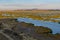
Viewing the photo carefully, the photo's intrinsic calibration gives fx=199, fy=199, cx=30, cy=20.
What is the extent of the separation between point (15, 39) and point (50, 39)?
264 inches

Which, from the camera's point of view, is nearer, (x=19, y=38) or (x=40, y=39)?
(x=19, y=38)

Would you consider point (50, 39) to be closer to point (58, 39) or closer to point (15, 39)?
point (58, 39)

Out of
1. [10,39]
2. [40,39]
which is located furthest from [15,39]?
[40,39]

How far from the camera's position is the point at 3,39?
2714 cm

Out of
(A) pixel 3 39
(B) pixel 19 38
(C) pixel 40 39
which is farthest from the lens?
(C) pixel 40 39

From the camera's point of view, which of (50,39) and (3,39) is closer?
(3,39)

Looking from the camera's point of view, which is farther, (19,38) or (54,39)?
(54,39)

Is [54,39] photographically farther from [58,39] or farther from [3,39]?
[3,39]

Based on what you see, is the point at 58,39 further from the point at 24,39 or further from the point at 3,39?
the point at 3,39

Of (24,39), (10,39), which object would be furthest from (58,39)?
(10,39)

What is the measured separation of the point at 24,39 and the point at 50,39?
18.1ft

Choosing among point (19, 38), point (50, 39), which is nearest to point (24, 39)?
point (19, 38)

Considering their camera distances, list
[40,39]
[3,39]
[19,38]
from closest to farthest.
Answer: [3,39]
[19,38]
[40,39]

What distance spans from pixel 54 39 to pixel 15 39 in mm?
7462
